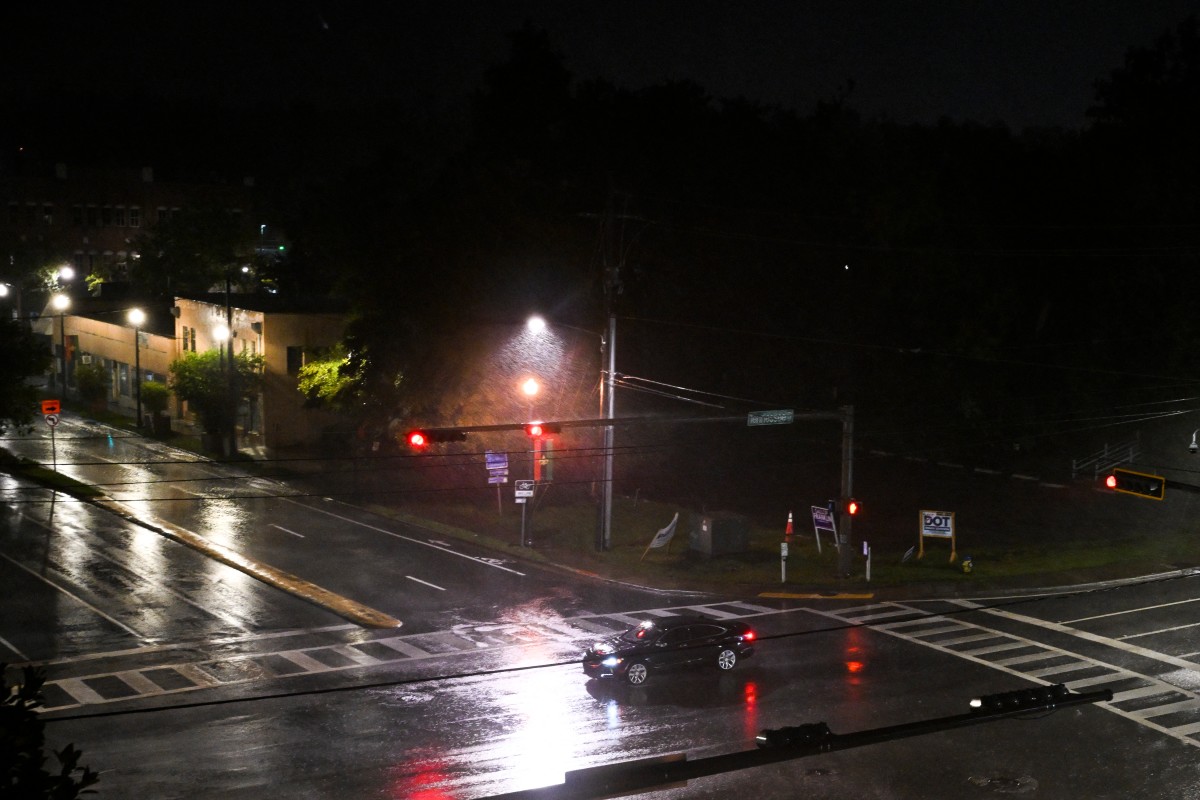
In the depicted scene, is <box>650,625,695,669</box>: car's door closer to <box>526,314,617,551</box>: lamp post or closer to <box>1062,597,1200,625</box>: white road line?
<box>1062,597,1200,625</box>: white road line

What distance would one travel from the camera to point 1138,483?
24281 mm

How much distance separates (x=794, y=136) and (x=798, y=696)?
169 feet

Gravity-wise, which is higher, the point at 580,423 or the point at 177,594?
the point at 580,423

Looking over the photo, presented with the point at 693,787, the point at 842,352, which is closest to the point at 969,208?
the point at 842,352

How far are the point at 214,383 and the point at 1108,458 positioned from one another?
150ft

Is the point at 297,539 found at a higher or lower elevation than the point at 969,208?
lower

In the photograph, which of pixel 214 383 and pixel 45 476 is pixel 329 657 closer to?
pixel 45 476

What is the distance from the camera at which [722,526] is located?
37969 mm

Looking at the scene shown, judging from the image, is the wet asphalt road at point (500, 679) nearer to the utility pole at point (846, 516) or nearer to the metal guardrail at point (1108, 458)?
the utility pole at point (846, 516)

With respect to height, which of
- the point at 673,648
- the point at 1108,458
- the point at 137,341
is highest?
the point at 137,341

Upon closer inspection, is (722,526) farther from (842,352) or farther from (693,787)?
(842,352)

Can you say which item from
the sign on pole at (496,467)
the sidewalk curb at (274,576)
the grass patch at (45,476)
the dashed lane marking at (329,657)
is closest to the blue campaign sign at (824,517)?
the dashed lane marking at (329,657)

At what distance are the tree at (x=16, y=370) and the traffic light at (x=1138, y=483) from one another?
127 ft

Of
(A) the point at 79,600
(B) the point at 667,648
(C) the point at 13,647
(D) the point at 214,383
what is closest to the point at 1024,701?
(B) the point at 667,648
